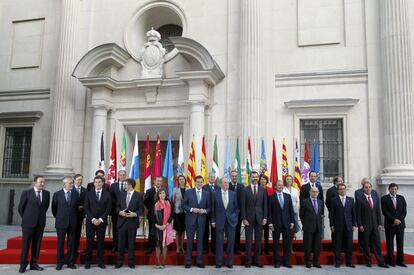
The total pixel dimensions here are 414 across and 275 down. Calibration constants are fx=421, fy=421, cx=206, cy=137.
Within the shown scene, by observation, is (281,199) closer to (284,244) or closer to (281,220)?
(281,220)

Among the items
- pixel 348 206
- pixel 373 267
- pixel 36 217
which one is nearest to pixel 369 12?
pixel 348 206

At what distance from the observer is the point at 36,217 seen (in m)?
7.75

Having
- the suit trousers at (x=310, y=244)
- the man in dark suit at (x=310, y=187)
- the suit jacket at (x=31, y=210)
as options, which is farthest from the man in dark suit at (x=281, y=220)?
the suit jacket at (x=31, y=210)

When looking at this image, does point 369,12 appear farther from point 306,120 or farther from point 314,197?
point 314,197

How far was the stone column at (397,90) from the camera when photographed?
36.4 feet

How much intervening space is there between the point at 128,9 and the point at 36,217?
8684 mm

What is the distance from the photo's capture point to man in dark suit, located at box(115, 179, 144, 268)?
7.95m

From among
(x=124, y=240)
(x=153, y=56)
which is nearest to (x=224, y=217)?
(x=124, y=240)

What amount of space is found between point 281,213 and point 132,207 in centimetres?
289

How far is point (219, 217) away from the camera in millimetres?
8117

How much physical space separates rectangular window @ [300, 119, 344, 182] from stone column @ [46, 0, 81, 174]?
24.6 feet

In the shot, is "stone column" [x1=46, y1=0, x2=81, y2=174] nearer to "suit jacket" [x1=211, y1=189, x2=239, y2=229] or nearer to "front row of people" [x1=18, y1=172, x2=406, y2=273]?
"front row of people" [x1=18, y1=172, x2=406, y2=273]

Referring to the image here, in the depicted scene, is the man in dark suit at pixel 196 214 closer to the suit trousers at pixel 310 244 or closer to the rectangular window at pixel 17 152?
the suit trousers at pixel 310 244

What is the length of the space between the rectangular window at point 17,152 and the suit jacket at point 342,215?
11265 mm
